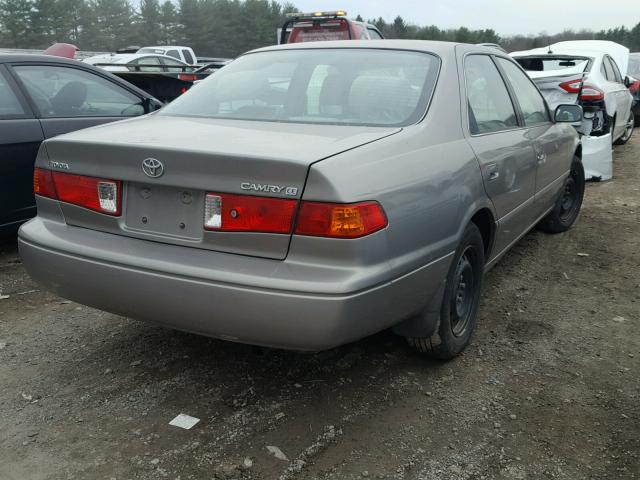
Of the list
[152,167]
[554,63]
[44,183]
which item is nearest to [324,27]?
[554,63]

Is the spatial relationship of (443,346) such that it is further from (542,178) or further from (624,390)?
(542,178)

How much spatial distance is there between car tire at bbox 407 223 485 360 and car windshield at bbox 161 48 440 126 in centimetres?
70

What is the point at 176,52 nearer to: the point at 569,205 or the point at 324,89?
the point at 569,205

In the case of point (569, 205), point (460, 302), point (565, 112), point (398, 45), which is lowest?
point (569, 205)

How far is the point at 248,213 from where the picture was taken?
232 cm

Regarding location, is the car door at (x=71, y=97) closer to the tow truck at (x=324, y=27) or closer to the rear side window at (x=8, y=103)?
the rear side window at (x=8, y=103)

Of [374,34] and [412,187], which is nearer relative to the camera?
[412,187]

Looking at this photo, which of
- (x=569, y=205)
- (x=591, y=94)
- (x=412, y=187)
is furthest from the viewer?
(x=591, y=94)

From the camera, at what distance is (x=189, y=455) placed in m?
2.43

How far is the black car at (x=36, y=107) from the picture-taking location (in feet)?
14.7

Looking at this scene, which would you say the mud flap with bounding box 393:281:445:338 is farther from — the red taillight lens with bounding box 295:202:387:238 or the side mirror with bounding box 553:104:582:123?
the side mirror with bounding box 553:104:582:123

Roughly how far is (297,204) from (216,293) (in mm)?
448

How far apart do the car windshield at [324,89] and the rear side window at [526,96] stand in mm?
1147

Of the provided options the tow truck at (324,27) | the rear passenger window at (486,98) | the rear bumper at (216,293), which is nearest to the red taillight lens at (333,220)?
the rear bumper at (216,293)
